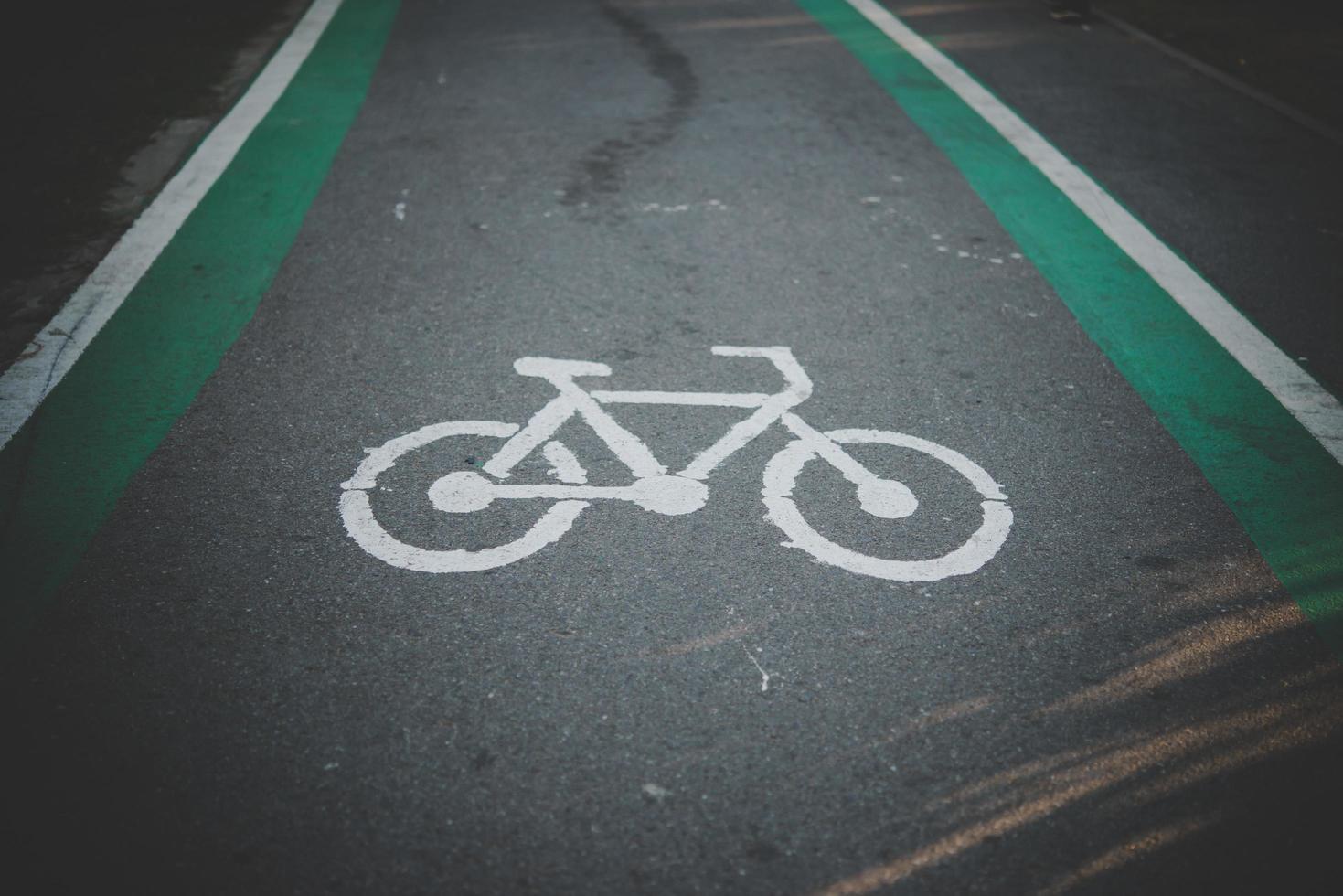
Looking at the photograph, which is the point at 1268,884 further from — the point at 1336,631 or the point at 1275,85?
the point at 1275,85

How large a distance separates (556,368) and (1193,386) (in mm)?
2921

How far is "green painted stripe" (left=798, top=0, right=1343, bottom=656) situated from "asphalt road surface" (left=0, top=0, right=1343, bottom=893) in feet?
0.08

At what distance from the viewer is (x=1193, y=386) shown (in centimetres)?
426

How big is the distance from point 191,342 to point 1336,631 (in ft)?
15.5

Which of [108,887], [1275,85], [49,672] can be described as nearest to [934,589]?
[108,887]

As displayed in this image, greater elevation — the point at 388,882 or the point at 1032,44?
the point at 1032,44

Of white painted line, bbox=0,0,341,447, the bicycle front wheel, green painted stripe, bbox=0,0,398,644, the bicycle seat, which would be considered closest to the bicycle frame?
the bicycle seat

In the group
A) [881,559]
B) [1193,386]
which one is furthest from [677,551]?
[1193,386]

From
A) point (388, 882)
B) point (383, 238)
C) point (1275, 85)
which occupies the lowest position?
point (388, 882)

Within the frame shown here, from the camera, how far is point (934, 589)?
306 centimetres

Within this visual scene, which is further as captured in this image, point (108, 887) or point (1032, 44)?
point (1032, 44)

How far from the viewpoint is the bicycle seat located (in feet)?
13.5

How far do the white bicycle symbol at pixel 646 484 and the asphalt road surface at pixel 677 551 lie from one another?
0.07 ft

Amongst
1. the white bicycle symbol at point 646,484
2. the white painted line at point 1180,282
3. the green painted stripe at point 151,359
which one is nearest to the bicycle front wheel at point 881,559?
the white bicycle symbol at point 646,484
